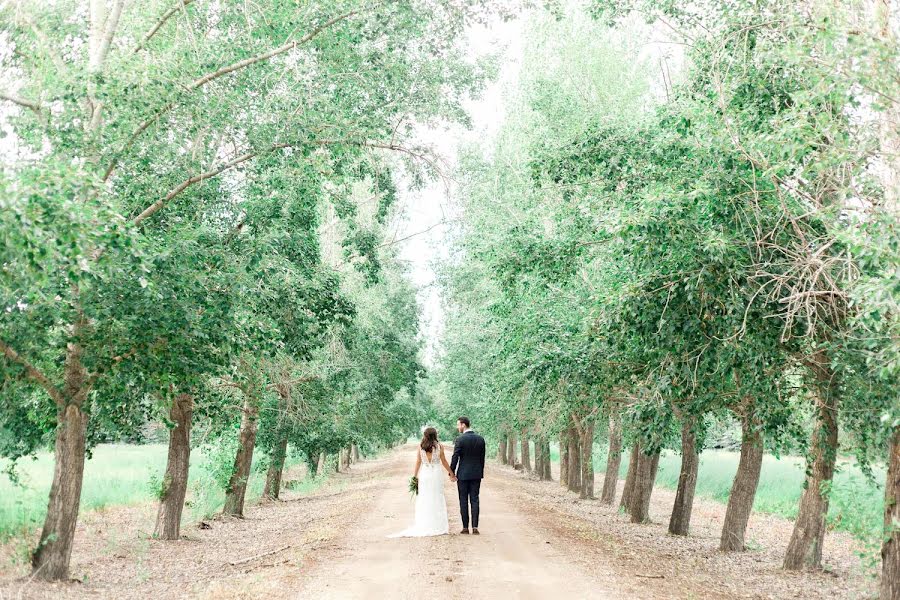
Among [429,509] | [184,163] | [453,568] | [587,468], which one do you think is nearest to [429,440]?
[429,509]

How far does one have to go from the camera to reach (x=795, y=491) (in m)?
31.5

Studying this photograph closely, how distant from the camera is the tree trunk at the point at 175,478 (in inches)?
638

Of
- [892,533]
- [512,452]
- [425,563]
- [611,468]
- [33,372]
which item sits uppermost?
[33,372]

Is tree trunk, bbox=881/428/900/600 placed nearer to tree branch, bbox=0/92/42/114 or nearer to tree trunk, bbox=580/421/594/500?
tree branch, bbox=0/92/42/114

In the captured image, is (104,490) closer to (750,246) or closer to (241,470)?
(241,470)

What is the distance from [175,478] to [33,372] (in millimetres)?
6981

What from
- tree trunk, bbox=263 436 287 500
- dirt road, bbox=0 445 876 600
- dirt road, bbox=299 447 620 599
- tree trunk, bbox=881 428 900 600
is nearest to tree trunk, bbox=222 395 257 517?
dirt road, bbox=0 445 876 600

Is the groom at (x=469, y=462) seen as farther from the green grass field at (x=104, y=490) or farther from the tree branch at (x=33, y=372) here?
the green grass field at (x=104, y=490)

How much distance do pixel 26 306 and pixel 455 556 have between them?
6644 mm

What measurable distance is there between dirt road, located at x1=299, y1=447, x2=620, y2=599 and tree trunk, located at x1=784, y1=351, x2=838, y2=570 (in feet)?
12.7

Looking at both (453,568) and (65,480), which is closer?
(453,568)

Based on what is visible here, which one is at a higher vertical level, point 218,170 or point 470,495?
point 218,170

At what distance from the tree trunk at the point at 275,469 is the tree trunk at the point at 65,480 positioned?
15.3 m

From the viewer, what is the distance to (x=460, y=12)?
13047mm
